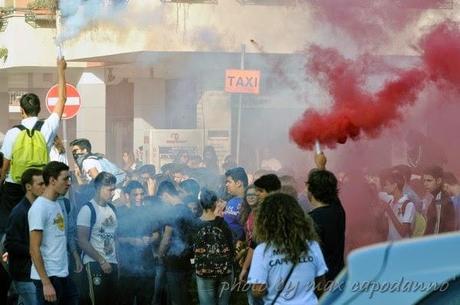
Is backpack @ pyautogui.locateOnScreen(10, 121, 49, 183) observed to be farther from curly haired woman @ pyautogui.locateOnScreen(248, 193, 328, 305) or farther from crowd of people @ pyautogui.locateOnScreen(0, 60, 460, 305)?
curly haired woman @ pyautogui.locateOnScreen(248, 193, 328, 305)

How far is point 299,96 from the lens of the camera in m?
13.3

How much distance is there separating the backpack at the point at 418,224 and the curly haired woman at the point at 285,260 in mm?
4357

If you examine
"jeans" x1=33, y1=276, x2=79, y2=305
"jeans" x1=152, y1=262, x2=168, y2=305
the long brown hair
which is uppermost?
the long brown hair

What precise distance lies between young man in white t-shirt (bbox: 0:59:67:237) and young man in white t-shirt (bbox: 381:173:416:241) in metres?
3.44

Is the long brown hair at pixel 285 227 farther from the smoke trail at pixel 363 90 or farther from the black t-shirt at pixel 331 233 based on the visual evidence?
the smoke trail at pixel 363 90

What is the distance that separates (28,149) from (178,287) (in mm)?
1898

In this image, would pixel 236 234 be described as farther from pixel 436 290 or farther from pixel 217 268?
pixel 436 290

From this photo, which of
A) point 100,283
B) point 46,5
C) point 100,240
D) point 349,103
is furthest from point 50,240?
point 46,5

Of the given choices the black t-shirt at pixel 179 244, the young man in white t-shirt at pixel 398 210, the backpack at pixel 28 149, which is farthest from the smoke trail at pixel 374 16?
the backpack at pixel 28 149

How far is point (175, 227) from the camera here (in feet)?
31.7

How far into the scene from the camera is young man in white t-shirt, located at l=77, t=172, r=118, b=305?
888cm

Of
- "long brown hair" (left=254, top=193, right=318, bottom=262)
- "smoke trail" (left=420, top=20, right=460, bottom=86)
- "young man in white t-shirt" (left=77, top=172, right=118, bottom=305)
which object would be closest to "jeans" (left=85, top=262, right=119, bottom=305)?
"young man in white t-shirt" (left=77, top=172, right=118, bottom=305)

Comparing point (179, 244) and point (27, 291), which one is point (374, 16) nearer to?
point (179, 244)

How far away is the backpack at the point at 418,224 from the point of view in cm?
1030
